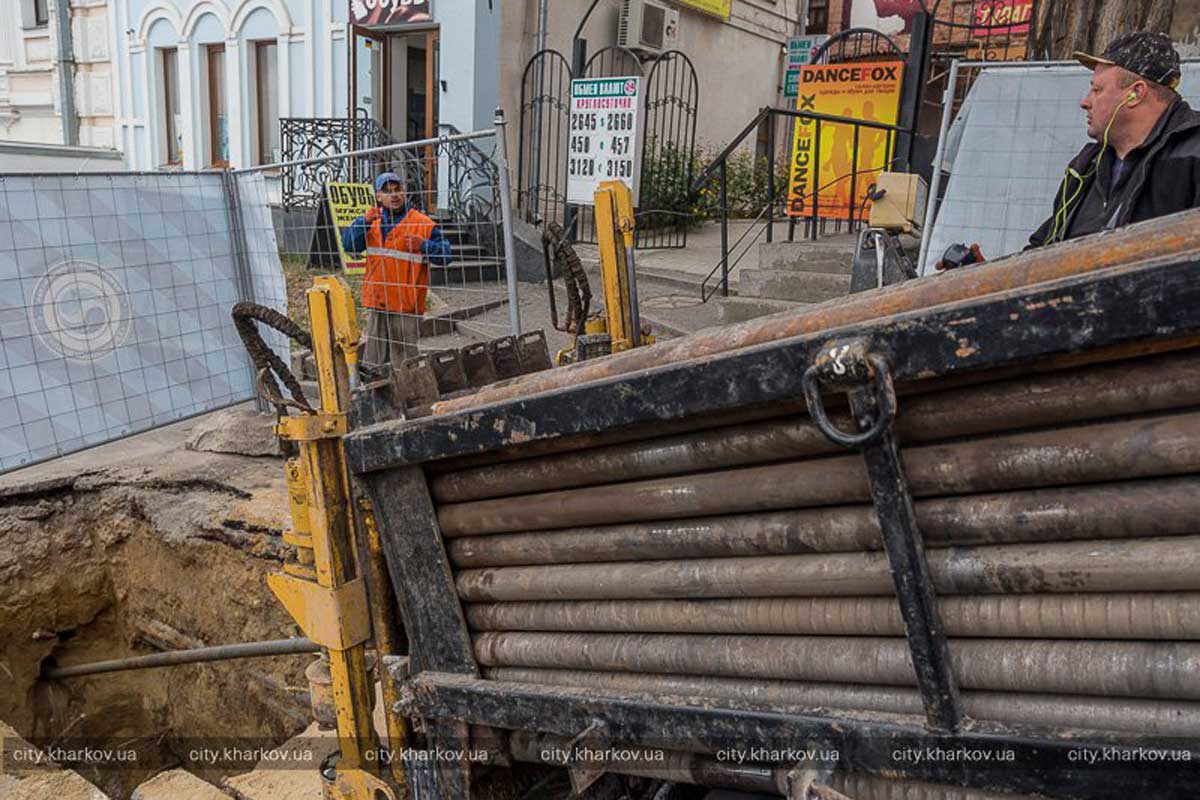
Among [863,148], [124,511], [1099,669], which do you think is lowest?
[124,511]

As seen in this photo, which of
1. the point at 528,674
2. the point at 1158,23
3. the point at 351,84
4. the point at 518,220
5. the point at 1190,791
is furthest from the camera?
the point at 351,84

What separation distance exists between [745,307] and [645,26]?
24.6 feet

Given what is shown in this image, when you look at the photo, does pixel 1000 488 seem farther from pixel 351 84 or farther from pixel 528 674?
pixel 351 84

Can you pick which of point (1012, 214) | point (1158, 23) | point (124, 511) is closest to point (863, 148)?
point (1158, 23)

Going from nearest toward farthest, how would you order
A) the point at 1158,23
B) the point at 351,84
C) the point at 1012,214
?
the point at 1012,214 < the point at 1158,23 < the point at 351,84

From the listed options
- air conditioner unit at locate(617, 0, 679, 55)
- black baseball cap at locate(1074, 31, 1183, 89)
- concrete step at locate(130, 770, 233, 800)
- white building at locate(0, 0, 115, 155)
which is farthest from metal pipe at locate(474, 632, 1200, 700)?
white building at locate(0, 0, 115, 155)

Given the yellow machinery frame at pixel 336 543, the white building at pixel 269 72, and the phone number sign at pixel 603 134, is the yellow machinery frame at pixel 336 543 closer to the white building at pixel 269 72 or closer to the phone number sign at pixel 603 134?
the phone number sign at pixel 603 134

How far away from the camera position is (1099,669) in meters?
1.29

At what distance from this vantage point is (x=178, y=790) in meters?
3.11

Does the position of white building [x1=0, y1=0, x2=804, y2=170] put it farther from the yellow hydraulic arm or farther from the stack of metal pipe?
the stack of metal pipe

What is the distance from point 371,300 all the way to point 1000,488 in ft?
18.2

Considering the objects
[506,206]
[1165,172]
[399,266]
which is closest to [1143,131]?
[1165,172]

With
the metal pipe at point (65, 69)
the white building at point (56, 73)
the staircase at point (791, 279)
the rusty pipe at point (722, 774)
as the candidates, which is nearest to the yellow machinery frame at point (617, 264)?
the rusty pipe at point (722, 774)

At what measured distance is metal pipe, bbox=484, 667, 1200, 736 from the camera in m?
1.26
